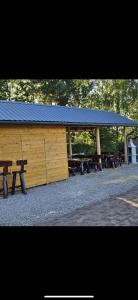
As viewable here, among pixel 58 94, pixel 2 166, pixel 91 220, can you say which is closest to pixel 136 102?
pixel 58 94

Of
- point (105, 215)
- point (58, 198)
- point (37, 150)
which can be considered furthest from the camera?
point (37, 150)

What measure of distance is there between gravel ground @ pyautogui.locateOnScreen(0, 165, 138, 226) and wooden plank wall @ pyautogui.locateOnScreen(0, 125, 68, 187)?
47 centimetres

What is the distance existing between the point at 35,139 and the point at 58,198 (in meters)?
3.64

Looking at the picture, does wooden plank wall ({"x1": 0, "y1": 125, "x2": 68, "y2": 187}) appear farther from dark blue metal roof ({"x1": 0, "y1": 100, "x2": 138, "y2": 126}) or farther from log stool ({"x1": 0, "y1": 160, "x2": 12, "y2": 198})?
log stool ({"x1": 0, "y1": 160, "x2": 12, "y2": 198})

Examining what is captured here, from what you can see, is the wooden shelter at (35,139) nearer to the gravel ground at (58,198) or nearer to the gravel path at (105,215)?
the gravel ground at (58,198)

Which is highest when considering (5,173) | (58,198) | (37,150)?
(37,150)

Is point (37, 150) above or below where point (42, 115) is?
below

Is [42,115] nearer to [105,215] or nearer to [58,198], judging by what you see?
[58,198]

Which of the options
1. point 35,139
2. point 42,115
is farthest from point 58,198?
point 42,115

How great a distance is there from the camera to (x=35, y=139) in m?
14.4
